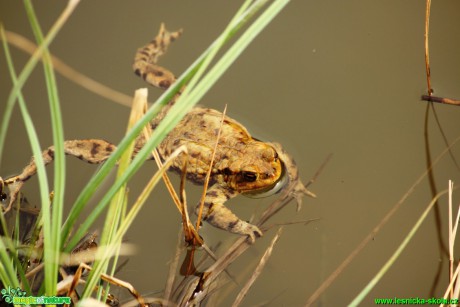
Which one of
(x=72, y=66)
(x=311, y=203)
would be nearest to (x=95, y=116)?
(x=72, y=66)

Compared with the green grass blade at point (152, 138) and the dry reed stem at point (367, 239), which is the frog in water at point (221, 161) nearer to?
the dry reed stem at point (367, 239)

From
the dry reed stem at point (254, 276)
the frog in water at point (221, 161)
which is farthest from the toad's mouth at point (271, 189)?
the dry reed stem at point (254, 276)

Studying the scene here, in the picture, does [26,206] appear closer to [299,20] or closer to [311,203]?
[311,203]

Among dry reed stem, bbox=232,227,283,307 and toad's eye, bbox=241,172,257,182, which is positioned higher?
toad's eye, bbox=241,172,257,182

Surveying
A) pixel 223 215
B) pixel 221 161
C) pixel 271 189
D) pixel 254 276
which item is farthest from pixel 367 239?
pixel 221 161

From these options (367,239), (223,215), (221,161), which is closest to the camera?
(367,239)

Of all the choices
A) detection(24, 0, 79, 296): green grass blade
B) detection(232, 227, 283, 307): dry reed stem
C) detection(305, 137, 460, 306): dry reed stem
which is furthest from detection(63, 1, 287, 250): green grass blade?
detection(305, 137, 460, 306): dry reed stem

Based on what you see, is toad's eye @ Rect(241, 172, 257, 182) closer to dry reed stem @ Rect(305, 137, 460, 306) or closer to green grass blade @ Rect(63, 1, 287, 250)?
dry reed stem @ Rect(305, 137, 460, 306)

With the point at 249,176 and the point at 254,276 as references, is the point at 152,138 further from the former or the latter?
the point at 249,176
